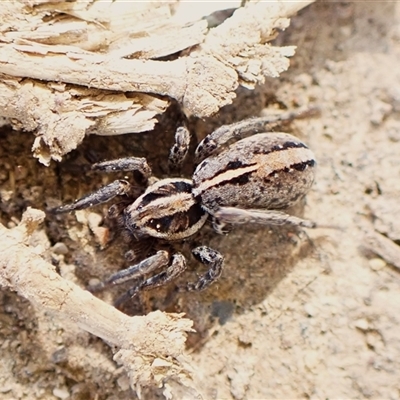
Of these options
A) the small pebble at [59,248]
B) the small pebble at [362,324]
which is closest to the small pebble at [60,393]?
the small pebble at [59,248]

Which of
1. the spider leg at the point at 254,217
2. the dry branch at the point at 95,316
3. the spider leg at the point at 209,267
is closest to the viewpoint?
the dry branch at the point at 95,316

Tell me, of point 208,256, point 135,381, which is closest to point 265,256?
point 208,256

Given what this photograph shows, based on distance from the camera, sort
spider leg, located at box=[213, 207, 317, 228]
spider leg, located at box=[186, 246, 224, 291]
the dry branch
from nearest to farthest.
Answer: the dry branch, spider leg, located at box=[213, 207, 317, 228], spider leg, located at box=[186, 246, 224, 291]

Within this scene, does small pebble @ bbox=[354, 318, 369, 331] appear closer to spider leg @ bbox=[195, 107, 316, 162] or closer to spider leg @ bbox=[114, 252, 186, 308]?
spider leg @ bbox=[114, 252, 186, 308]

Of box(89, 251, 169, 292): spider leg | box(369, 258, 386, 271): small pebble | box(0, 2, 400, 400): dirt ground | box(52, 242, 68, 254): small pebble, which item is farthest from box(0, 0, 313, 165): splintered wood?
box(369, 258, 386, 271): small pebble

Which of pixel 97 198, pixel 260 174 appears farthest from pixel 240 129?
pixel 97 198

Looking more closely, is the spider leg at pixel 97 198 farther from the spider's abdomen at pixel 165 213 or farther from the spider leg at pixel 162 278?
the spider leg at pixel 162 278
